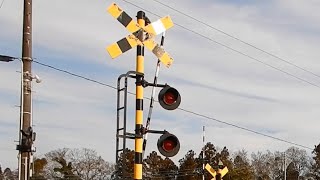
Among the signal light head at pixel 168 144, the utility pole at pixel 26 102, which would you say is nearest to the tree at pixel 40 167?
the utility pole at pixel 26 102

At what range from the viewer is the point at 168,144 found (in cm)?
1041

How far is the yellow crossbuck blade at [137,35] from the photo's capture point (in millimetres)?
10461

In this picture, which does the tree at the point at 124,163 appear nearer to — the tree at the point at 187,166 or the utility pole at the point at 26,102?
the utility pole at the point at 26,102

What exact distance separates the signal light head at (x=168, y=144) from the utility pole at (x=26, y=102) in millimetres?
6425

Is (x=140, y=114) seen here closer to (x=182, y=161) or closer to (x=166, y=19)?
(x=166, y=19)

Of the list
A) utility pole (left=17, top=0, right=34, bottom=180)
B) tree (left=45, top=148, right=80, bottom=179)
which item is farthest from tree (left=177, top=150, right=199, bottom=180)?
utility pole (left=17, top=0, right=34, bottom=180)

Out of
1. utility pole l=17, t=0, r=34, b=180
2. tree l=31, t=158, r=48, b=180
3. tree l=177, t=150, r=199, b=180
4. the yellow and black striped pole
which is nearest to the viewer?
the yellow and black striped pole

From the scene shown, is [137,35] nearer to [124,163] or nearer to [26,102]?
[124,163]

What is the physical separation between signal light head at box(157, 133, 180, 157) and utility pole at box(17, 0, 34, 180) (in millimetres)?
6425

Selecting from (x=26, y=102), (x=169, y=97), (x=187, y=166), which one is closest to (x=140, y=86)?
(x=169, y=97)

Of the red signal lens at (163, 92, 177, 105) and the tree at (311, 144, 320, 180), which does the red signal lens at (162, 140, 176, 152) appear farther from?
the tree at (311, 144, 320, 180)

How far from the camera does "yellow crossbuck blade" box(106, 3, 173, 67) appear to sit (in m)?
10.5

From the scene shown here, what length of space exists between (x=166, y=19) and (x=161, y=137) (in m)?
2.26

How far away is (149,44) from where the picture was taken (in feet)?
35.1
